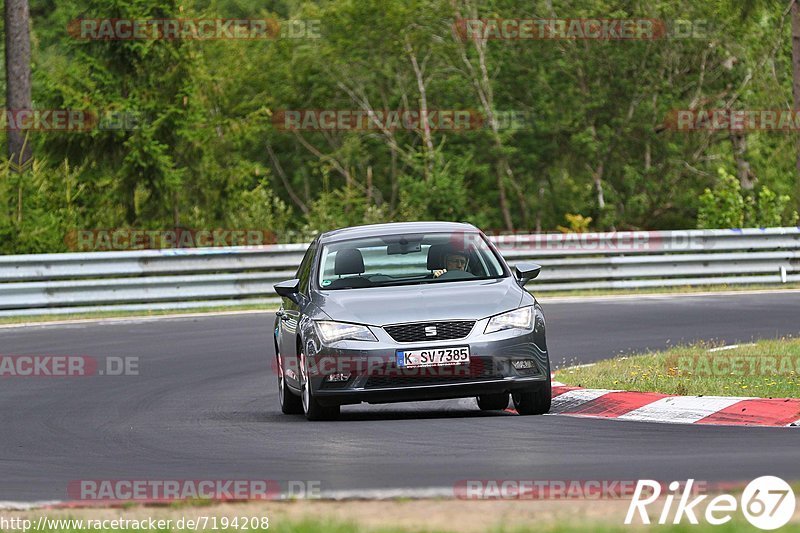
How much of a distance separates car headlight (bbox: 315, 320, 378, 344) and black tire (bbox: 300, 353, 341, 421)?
1.10 feet

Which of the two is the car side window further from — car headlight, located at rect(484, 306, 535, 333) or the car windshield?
car headlight, located at rect(484, 306, 535, 333)

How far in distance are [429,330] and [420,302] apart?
34 centimetres

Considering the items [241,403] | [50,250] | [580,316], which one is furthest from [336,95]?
[241,403]

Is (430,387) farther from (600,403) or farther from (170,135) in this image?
(170,135)

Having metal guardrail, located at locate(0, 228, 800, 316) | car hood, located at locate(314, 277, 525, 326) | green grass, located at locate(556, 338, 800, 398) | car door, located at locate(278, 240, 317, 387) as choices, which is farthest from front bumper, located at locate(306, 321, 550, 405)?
metal guardrail, located at locate(0, 228, 800, 316)

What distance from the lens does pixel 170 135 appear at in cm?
3241

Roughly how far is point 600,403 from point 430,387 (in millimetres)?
1647

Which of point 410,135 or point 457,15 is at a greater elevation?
point 457,15

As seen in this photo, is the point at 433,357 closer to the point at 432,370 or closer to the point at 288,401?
the point at 432,370

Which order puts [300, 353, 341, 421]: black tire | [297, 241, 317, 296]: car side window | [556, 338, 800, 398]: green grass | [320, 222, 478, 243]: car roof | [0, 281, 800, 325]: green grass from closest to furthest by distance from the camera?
[300, 353, 341, 421]: black tire, [556, 338, 800, 398]: green grass, [297, 241, 317, 296]: car side window, [320, 222, 478, 243]: car roof, [0, 281, 800, 325]: green grass

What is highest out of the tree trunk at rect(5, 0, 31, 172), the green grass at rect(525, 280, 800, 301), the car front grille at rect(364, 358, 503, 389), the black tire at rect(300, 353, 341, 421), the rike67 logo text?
the tree trunk at rect(5, 0, 31, 172)

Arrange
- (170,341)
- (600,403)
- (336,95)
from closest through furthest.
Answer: (600,403) → (170,341) → (336,95)

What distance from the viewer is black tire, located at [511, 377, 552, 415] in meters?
12.0

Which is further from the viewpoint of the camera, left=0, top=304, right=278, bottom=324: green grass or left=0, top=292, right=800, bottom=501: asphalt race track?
left=0, top=304, right=278, bottom=324: green grass
